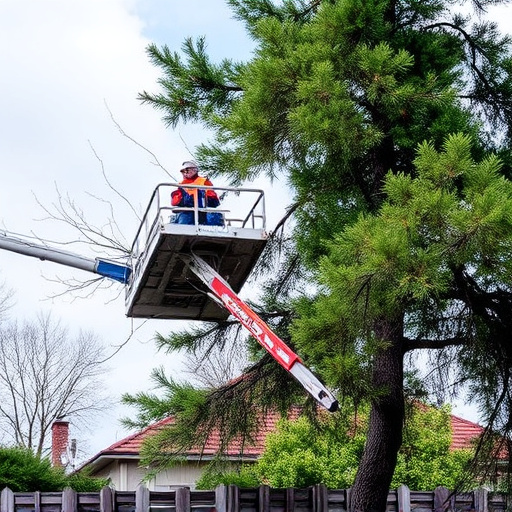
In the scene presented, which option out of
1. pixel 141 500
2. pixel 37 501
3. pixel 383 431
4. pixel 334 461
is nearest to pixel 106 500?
pixel 141 500

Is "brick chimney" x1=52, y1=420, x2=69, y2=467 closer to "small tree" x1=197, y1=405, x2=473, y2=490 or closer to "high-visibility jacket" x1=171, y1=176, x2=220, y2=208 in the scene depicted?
"small tree" x1=197, y1=405, x2=473, y2=490

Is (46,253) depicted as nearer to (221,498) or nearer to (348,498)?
(221,498)

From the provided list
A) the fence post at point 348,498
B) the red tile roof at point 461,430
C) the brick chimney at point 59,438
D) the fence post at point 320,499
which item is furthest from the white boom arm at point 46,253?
the brick chimney at point 59,438

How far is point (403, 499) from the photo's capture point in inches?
704

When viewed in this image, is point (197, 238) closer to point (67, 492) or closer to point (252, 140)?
point (252, 140)

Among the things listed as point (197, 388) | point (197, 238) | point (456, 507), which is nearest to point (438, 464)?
point (456, 507)

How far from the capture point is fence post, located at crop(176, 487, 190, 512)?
674 inches

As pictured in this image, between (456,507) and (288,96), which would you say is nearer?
(288,96)

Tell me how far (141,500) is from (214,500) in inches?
42.2

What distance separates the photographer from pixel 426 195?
1318 centimetres

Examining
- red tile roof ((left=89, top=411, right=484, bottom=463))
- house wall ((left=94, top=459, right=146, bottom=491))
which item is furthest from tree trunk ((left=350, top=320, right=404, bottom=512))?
house wall ((left=94, top=459, right=146, bottom=491))

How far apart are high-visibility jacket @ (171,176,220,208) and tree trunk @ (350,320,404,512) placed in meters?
2.78

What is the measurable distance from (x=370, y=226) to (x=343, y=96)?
262cm

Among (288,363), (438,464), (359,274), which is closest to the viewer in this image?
(359,274)
